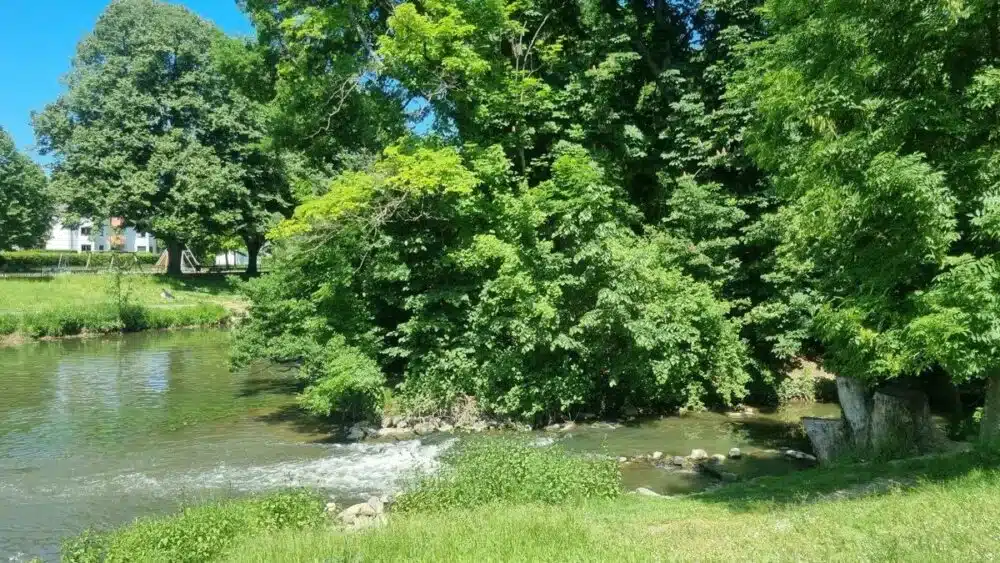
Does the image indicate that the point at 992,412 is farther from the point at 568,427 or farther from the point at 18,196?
the point at 18,196

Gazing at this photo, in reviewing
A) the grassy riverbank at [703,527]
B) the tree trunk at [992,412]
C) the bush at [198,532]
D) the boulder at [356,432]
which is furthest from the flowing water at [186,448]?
the tree trunk at [992,412]

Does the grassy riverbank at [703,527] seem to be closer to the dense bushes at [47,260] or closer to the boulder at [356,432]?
the boulder at [356,432]

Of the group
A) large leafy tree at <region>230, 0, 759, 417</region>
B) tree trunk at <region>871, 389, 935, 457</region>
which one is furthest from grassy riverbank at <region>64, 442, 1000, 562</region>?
large leafy tree at <region>230, 0, 759, 417</region>

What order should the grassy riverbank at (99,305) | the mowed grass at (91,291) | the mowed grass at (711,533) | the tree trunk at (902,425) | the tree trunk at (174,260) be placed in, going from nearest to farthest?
the mowed grass at (711,533) < the tree trunk at (902,425) < the grassy riverbank at (99,305) < the mowed grass at (91,291) < the tree trunk at (174,260)

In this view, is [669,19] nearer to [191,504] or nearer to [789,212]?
[789,212]

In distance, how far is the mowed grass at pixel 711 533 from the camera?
259 inches

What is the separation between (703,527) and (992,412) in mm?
5633

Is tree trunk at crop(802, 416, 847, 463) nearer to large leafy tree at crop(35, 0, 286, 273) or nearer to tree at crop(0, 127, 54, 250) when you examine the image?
large leafy tree at crop(35, 0, 286, 273)

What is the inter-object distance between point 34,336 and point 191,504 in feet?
101

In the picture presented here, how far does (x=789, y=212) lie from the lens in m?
17.0

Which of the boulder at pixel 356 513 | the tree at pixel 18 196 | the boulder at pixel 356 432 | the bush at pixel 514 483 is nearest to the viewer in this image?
the bush at pixel 514 483

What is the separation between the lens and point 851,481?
10500 millimetres

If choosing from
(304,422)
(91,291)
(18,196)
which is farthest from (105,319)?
(304,422)

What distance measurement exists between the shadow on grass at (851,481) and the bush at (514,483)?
1798mm
